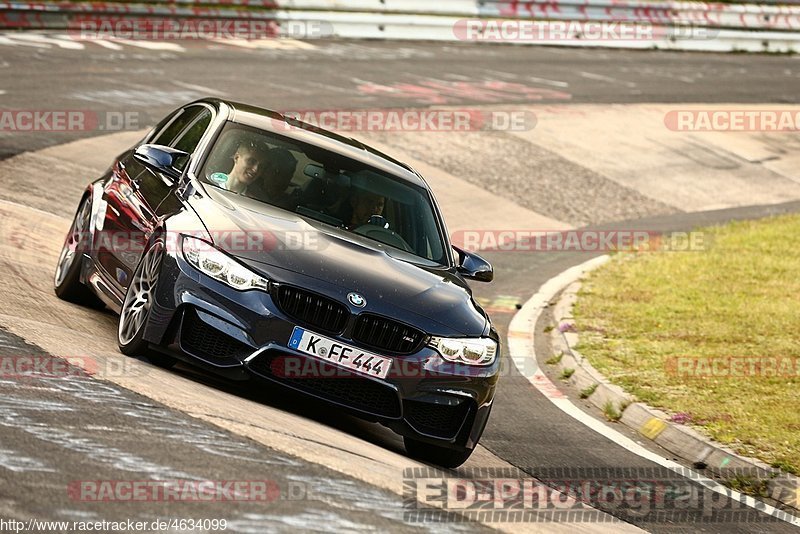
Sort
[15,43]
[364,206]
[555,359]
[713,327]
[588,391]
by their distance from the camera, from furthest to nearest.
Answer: [15,43] → [713,327] → [555,359] → [588,391] → [364,206]

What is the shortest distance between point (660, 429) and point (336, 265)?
3369 mm

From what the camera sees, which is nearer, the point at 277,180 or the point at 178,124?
the point at 277,180

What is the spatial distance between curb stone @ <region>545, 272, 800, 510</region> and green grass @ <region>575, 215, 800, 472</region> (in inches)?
4.2

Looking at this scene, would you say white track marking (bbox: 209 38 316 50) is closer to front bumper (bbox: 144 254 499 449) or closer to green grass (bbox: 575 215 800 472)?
green grass (bbox: 575 215 800 472)

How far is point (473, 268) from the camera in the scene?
8633mm

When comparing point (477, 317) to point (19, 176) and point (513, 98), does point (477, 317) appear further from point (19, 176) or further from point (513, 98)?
point (513, 98)

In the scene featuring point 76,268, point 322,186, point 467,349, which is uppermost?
point 322,186

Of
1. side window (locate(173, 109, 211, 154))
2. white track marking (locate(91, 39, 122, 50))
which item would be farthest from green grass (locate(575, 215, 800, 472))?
white track marking (locate(91, 39, 122, 50))

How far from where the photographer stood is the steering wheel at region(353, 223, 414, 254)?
8211 mm

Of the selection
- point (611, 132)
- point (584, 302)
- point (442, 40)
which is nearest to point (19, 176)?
point (584, 302)

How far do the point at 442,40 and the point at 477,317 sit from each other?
23.4m

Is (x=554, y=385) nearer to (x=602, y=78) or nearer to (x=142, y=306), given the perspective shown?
(x=142, y=306)

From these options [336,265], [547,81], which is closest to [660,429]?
[336,265]

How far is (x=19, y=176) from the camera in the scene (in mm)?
13812
